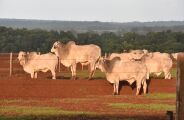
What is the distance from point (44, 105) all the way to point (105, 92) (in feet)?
29.8

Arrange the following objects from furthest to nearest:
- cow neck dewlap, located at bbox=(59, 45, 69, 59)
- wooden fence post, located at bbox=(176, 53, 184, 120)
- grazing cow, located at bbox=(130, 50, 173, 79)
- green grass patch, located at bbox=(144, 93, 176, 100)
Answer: cow neck dewlap, located at bbox=(59, 45, 69, 59) < grazing cow, located at bbox=(130, 50, 173, 79) < green grass patch, located at bbox=(144, 93, 176, 100) < wooden fence post, located at bbox=(176, 53, 184, 120)

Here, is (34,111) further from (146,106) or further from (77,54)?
(77,54)

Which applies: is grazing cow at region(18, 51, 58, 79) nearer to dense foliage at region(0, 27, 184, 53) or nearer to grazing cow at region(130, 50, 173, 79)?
grazing cow at region(130, 50, 173, 79)

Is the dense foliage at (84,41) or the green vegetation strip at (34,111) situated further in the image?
the dense foliage at (84,41)

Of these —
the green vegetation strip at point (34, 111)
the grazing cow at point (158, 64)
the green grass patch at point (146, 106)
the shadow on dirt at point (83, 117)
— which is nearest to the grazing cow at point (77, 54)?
the grazing cow at point (158, 64)

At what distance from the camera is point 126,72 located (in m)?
33.4

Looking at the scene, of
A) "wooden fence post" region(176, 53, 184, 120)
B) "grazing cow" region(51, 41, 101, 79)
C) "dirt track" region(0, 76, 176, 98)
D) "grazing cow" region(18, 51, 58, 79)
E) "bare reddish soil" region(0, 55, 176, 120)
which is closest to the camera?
"wooden fence post" region(176, 53, 184, 120)

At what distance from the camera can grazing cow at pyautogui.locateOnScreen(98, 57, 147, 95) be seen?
33.4 metres

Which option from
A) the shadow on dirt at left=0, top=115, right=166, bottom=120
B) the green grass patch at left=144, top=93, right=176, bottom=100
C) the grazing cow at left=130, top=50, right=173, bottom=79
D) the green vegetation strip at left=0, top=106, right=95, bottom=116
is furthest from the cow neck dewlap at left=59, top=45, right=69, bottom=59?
the shadow on dirt at left=0, top=115, right=166, bottom=120

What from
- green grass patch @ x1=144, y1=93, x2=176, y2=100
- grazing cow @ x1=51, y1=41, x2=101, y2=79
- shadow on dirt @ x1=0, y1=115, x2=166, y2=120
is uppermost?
grazing cow @ x1=51, y1=41, x2=101, y2=79

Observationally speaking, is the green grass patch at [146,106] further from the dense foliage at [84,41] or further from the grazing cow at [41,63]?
the dense foliage at [84,41]

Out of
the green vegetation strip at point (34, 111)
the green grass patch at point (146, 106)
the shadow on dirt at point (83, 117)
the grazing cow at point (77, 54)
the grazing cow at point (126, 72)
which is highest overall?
the grazing cow at point (77, 54)

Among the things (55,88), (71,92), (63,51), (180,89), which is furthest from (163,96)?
(180,89)

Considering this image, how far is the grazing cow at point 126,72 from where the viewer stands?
33.4 metres
